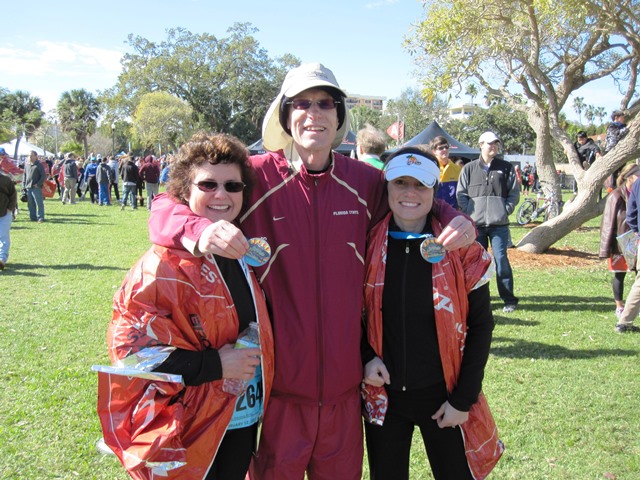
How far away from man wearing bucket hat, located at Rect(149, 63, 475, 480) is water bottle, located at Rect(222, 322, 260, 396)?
0.14 meters

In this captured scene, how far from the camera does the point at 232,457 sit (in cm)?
204

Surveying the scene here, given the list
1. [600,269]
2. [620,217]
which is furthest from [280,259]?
[600,269]

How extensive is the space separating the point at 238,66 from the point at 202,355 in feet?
195

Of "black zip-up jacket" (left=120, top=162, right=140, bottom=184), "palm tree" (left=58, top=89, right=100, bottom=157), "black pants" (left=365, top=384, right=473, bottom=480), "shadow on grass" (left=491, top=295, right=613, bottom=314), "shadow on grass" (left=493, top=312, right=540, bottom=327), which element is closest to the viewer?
"black pants" (left=365, top=384, right=473, bottom=480)

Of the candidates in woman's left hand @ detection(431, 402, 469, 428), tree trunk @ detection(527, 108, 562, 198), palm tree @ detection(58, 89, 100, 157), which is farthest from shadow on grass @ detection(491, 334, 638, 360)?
palm tree @ detection(58, 89, 100, 157)

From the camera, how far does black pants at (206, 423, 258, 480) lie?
2029mm

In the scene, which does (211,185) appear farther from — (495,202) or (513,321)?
(495,202)

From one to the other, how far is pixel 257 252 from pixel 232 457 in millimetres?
832

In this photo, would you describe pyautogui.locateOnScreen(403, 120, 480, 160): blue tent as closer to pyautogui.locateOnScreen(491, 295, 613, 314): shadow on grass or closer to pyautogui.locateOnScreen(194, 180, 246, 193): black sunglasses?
pyautogui.locateOnScreen(491, 295, 613, 314): shadow on grass

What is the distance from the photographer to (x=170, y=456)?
70.7 inches

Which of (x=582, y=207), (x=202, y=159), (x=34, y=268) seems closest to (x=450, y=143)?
(x=582, y=207)

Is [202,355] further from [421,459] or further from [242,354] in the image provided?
[421,459]

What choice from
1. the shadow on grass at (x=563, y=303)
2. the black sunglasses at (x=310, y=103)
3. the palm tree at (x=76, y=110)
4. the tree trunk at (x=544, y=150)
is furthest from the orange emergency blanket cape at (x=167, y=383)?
the palm tree at (x=76, y=110)

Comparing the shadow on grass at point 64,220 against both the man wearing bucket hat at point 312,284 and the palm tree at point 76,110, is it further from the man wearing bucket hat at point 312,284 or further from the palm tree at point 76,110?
the palm tree at point 76,110
